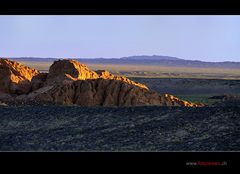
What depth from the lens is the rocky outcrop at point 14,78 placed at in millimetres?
22484

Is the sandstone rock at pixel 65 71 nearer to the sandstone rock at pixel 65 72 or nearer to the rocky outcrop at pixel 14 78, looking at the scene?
the sandstone rock at pixel 65 72

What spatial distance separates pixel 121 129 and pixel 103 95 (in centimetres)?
1061

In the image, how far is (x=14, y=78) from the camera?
23141 mm

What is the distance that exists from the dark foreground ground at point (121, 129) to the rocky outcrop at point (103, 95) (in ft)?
25.7

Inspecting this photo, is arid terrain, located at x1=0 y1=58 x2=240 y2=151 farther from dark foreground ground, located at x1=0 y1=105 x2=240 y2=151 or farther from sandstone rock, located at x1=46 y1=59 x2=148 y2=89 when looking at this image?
sandstone rock, located at x1=46 y1=59 x2=148 y2=89

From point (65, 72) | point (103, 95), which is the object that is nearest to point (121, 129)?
point (103, 95)

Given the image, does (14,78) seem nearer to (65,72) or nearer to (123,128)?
(65,72)

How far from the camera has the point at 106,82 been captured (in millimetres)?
20141

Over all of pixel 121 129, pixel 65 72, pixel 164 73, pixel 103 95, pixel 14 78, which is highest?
pixel 65 72

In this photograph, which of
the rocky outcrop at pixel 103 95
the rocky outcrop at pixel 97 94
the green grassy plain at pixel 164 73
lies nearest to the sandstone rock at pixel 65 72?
the rocky outcrop at pixel 97 94
